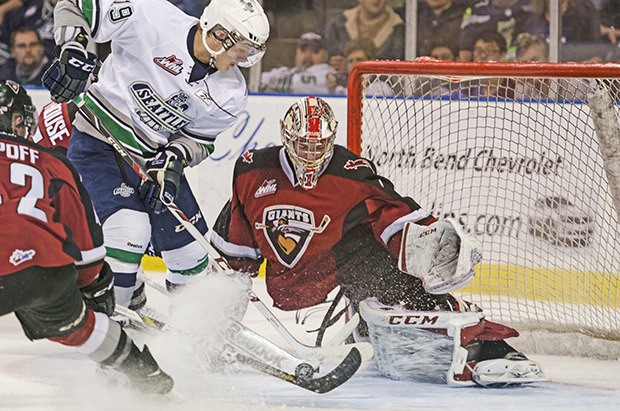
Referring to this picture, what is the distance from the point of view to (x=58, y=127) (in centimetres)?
355

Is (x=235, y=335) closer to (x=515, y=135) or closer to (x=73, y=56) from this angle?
(x=73, y=56)

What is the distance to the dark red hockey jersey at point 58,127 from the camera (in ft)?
11.6

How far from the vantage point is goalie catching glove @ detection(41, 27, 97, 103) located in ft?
10.1

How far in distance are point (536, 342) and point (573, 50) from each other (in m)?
1.85

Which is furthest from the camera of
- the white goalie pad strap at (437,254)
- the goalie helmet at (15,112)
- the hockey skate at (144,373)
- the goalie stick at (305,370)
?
the white goalie pad strap at (437,254)

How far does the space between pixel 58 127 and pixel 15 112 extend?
1.06 m

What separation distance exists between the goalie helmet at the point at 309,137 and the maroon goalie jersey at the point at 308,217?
5cm

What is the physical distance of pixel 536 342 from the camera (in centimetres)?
A: 363

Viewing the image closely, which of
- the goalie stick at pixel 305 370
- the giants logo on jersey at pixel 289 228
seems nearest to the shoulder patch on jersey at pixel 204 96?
the giants logo on jersey at pixel 289 228

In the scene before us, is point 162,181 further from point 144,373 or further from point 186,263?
point 144,373

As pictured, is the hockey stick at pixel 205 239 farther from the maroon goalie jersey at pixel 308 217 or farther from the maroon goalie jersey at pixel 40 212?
the maroon goalie jersey at pixel 40 212

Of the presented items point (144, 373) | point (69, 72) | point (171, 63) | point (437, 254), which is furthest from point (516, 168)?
point (144, 373)

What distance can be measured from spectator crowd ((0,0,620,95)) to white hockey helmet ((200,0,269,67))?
194 cm

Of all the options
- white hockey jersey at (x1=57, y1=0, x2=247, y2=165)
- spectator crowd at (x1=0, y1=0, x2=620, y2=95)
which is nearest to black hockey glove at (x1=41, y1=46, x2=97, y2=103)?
white hockey jersey at (x1=57, y1=0, x2=247, y2=165)
